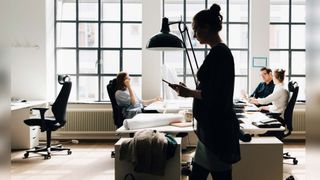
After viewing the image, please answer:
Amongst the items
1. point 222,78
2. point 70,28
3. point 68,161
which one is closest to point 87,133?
point 68,161

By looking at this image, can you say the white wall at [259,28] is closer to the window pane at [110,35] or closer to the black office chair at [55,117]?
the window pane at [110,35]

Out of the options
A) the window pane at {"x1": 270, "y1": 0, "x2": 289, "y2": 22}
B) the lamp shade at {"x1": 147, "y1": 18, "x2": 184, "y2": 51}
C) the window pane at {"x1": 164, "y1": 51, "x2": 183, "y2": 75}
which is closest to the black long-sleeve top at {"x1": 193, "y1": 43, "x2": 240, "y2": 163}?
the lamp shade at {"x1": 147, "y1": 18, "x2": 184, "y2": 51}

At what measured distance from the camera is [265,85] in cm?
604

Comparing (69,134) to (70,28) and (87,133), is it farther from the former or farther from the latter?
(70,28)

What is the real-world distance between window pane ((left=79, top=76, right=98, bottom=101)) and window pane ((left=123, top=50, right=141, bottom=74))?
0.66 metres

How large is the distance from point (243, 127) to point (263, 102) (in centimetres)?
212

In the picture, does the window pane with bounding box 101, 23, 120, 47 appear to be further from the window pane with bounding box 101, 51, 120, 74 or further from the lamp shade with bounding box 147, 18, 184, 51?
the lamp shade with bounding box 147, 18, 184, 51

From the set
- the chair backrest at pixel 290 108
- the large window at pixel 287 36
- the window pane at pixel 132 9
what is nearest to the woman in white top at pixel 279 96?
the chair backrest at pixel 290 108

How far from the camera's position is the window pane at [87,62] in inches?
271

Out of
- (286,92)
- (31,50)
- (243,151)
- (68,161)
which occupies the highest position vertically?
(31,50)

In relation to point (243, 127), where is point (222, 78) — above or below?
above

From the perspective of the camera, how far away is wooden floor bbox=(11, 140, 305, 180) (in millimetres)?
4215

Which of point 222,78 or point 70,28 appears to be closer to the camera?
point 222,78

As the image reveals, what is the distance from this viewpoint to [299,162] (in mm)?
4844
